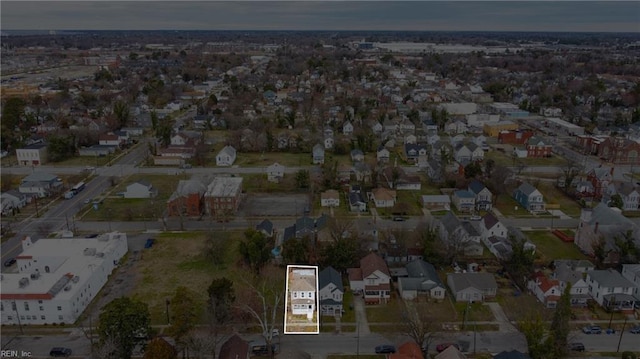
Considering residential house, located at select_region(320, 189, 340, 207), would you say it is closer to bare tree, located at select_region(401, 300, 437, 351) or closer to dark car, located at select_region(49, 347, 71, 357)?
bare tree, located at select_region(401, 300, 437, 351)

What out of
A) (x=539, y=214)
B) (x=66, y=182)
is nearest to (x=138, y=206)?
(x=66, y=182)

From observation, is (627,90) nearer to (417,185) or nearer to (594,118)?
(594,118)

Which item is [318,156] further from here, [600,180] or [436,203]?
[600,180]

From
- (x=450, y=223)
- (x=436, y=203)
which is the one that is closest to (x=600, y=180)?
(x=436, y=203)

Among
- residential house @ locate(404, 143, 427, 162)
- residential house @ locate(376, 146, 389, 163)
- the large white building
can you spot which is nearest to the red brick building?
residential house @ locate(404, 143, 427, 162)

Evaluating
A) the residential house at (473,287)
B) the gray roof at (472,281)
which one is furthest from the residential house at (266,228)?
the residential house at (473,287)

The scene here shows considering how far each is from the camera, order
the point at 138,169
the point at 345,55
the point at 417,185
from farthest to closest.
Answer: the point at 345,55 < the point at 138,169 < the point at 417,185
